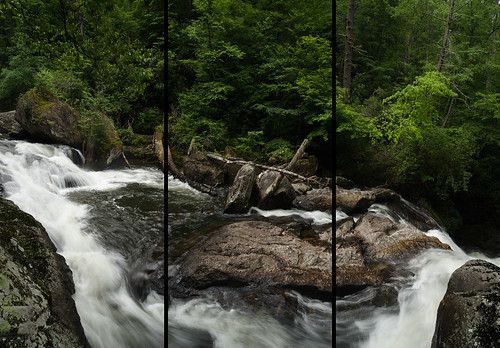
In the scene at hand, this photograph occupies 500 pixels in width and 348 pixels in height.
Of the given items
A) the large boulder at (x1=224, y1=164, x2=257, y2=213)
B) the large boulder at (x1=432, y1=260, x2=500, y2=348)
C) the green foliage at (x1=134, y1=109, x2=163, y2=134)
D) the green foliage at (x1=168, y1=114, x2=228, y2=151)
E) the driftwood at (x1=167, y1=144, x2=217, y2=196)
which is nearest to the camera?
the large boulder at (x1=432, y1=260, x2=500, y2=348)

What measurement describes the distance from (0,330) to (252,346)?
10.4 feet

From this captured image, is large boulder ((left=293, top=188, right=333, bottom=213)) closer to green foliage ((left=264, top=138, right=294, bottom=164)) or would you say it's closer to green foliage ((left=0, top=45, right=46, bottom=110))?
green foliage ((left=264, top=138, right=294, bottom=164))

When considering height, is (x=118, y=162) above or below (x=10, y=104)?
below

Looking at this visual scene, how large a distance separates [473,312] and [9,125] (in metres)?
15.7

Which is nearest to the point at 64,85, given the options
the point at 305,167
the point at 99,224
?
the point at 99,224

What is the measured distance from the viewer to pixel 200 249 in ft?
20.7

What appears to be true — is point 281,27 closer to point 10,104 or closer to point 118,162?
point 118,162

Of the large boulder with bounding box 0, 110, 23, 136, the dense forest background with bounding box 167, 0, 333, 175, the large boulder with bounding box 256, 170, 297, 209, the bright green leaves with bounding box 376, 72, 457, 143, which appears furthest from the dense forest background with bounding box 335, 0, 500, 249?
the large boulder with bounding box 0, 110, 23, 136

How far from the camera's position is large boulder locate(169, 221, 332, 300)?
18.7ft

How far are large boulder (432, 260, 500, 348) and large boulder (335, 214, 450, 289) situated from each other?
179cm

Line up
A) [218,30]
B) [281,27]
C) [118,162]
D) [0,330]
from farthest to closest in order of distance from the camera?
1. [281,27]
2. [218,30]
3. [118,162]
4. [0,330]

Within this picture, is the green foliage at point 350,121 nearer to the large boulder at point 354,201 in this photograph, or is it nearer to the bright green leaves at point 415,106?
the bright green leaves at point 415,106

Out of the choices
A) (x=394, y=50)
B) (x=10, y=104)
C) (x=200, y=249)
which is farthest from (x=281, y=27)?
(x=10, y=104)

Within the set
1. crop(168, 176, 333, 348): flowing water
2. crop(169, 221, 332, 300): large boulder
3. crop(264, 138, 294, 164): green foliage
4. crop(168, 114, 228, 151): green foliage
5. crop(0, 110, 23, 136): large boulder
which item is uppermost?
crop(0, 110, 23, 136): large boulder
